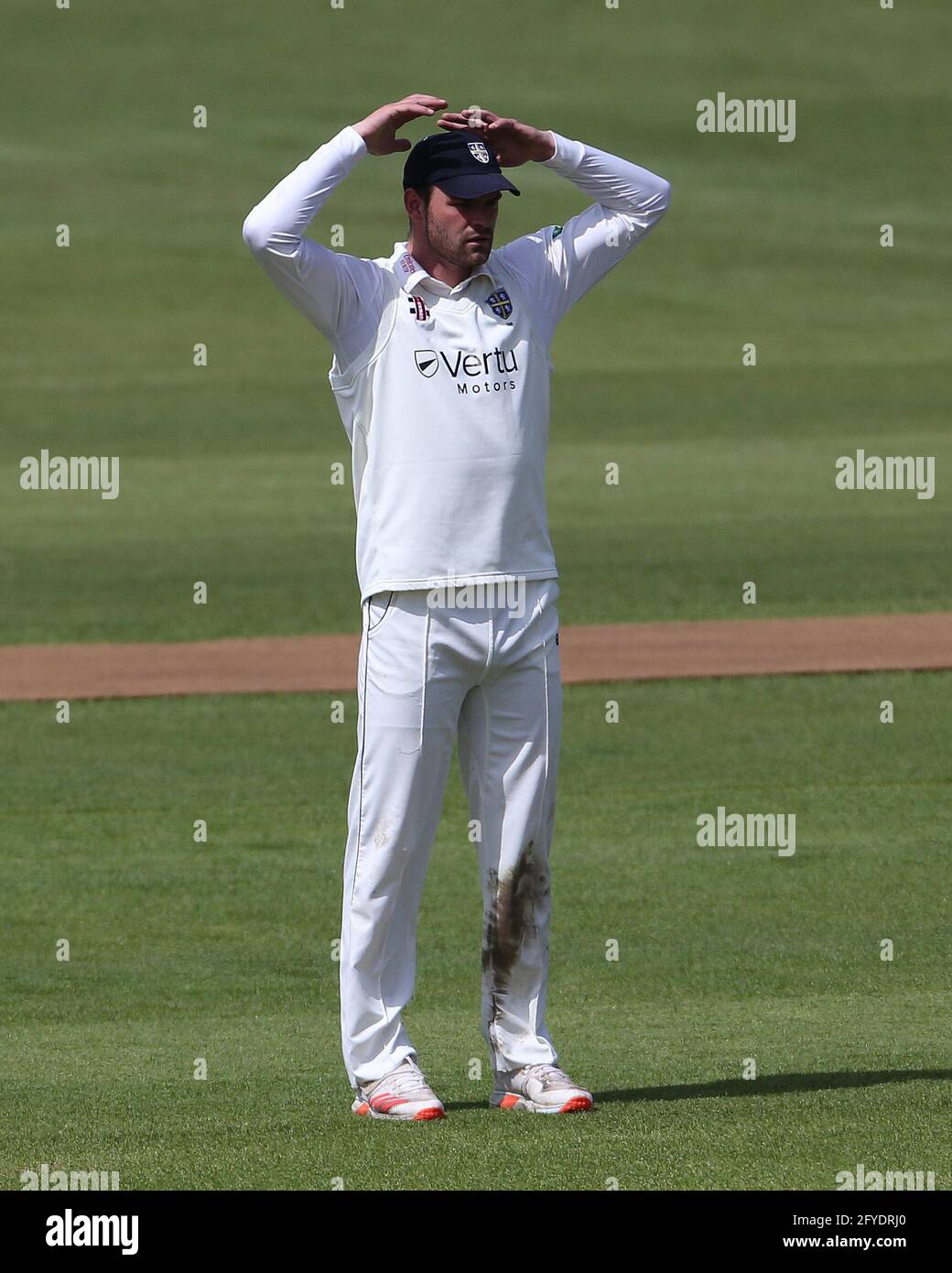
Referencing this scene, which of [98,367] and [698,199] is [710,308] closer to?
[698,199]

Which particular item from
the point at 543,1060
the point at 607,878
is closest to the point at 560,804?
the point at 607,878

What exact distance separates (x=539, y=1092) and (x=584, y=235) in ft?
8.27

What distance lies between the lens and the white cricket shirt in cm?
624

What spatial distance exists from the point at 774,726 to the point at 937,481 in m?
13.1

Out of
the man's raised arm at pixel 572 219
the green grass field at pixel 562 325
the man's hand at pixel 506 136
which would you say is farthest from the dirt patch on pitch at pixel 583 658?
the man's hand at pixel 506 136

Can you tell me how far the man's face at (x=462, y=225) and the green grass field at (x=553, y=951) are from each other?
2409 millimetres

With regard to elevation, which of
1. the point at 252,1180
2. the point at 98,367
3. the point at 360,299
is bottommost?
the point at 252,1180

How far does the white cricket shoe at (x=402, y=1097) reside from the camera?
244 inches

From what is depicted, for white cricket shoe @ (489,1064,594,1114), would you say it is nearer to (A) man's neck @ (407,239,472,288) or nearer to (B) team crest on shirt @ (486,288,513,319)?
(B) team crest on shirt @ (486,288,513,319)

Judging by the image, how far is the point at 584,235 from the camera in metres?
6.74

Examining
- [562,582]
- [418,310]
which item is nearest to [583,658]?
[562,582]

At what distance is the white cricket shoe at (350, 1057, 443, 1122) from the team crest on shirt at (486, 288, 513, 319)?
6.99 ft

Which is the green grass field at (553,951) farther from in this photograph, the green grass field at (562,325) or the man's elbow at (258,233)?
the green grass field at (562,325)
